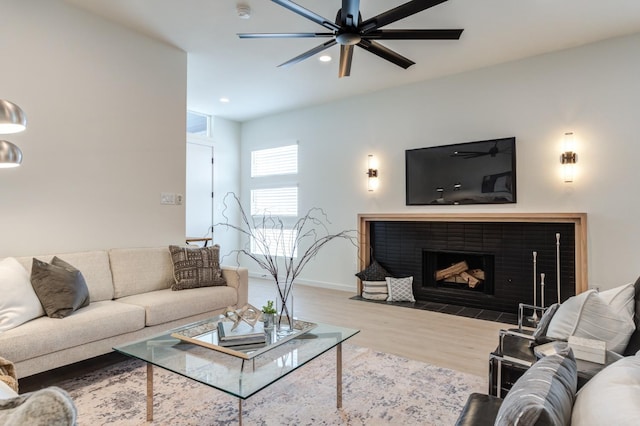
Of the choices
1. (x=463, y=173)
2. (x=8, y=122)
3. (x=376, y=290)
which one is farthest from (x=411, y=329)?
(x=8, y=122)

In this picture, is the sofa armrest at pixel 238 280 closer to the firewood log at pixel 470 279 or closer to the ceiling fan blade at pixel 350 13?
the ceiling fan blade at pixel 350 13

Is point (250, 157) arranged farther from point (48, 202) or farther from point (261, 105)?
point (48, 202)

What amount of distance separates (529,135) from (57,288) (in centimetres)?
475

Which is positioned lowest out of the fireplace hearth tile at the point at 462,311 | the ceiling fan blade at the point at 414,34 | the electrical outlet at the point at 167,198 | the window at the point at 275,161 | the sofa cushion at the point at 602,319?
the fireplace hearth tile at the point at 462,311

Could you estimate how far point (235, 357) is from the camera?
76.2 inches

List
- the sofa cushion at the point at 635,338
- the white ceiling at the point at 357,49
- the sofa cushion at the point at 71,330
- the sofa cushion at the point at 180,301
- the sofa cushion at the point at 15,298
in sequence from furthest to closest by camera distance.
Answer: the white ceiling at the point at 357,49
the sofa cushion at the point at 180,301
the sofa cushion at the point at 15,298
the sofa cushion at the point at 71,330
the sofa cushion at the point at 635,338

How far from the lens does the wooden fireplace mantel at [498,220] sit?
3779 mm

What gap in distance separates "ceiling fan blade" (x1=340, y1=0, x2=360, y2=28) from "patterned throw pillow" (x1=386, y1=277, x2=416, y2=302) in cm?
332

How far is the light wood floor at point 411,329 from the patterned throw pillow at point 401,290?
0.28 m

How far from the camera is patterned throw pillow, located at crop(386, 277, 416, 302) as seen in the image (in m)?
4.84

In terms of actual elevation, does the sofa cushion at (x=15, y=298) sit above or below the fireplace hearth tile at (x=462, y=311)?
above

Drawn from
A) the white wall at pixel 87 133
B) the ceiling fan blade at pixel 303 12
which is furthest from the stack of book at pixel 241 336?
the ceiling fan blade at pixel 303 12

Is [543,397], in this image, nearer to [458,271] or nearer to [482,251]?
[482,251]

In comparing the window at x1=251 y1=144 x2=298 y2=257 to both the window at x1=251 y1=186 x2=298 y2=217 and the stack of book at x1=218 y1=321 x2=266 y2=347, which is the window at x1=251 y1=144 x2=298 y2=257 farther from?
the stack of book at x1=218 y1=321 x2=266 y2=347
